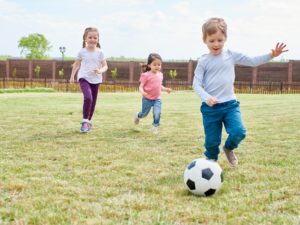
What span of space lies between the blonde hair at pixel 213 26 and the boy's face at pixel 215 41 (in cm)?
3

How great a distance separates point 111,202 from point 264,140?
457 cm

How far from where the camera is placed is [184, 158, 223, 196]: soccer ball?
167 inches

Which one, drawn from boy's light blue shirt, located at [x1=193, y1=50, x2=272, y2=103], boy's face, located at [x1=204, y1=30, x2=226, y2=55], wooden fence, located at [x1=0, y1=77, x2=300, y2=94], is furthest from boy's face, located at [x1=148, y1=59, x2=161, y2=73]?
wooden fence, located at [x1=0, y1=77, x2=300, y2=94]

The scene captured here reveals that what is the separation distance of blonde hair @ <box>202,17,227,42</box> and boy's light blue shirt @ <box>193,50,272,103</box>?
322 millimetres

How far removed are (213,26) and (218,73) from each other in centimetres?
58

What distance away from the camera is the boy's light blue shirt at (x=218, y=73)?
18.2 feet

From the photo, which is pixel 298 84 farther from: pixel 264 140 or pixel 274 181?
pixel 274 181

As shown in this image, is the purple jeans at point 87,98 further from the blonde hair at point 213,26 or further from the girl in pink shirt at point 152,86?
the blonde hair at point 213,26

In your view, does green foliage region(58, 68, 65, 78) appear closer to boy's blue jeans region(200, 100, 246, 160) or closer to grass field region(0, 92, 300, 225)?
grass field region(0, 92, 300, 225)

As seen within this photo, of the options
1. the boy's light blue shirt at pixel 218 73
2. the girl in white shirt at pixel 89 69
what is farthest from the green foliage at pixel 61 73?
the boy's light blue shirt at pixel 218 73

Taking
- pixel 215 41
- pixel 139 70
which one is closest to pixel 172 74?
pixel 139 70

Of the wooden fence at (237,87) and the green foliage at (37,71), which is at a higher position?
the green foliage at (37,71)

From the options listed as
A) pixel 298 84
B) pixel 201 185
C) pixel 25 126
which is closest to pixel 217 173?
pixel 201 185

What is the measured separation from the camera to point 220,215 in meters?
3.59
